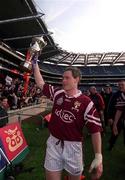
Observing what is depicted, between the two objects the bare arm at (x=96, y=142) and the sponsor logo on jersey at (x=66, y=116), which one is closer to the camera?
the bare arm at (x=96, y=142)

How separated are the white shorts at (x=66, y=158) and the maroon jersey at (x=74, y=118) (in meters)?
0.09

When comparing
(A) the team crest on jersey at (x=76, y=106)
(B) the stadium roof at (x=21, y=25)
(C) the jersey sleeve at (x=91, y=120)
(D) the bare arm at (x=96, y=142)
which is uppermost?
(B) the stadium roof at (x=21, y=25)

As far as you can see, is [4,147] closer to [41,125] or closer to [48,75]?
[41,125]

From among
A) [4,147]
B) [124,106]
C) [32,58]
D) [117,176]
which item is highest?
[32,58]

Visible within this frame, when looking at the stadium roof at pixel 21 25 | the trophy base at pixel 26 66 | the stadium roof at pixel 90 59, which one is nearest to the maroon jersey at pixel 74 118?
the trophy base at pixel 26 66

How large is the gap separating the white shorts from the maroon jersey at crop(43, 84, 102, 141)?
0.09 metres

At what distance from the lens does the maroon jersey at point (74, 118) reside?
4.06 meters

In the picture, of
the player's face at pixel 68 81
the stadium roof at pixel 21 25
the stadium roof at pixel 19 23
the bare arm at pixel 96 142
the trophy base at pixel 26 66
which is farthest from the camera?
the stadium roof at pixel 21 25

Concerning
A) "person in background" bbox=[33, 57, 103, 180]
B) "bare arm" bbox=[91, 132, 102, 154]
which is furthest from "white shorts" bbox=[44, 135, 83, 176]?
"bare arm" bbox=[91, 132, 102, 154]

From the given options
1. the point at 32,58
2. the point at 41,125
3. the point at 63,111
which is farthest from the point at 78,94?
the point at 41,125

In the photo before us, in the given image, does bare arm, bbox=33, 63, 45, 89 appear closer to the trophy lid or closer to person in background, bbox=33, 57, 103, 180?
the trophy lid

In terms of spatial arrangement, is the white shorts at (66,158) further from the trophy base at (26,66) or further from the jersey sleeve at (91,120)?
the trophy base at (26,66)

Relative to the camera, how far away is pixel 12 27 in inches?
1458

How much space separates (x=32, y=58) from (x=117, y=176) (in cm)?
395
